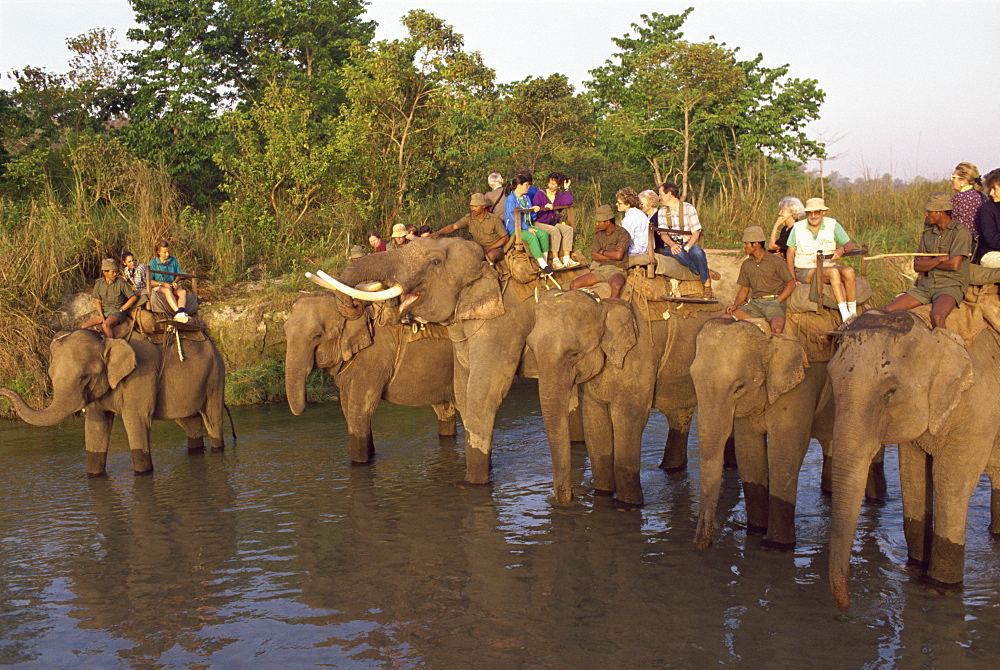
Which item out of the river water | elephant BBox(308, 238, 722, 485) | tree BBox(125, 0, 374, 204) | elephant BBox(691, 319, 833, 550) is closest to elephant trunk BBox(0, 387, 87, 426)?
the river water

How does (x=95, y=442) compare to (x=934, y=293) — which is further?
(x=95, y=442)

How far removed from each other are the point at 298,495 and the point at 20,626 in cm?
331

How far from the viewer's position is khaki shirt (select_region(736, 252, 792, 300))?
26.9 feet

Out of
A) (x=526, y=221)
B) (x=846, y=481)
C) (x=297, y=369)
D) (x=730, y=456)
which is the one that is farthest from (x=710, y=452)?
(x=297, y=369)

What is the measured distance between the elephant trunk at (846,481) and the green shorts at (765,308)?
196 cm

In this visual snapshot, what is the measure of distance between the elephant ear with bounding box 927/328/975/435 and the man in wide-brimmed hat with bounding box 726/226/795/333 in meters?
1.61

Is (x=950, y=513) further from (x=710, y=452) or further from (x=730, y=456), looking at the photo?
(x=730, y=456)

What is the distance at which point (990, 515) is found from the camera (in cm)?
812

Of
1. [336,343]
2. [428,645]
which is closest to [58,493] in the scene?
[336,343]

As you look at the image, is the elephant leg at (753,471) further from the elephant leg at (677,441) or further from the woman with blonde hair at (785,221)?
the elephant leg at (677,441)

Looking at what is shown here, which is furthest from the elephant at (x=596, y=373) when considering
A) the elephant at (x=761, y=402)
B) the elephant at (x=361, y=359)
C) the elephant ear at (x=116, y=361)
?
the elephant ear at (x=116, y=361)

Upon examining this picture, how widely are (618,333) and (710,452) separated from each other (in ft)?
5.86

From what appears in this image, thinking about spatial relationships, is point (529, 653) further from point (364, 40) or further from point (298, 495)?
point (364, 40)

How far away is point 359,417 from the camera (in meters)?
10.7
